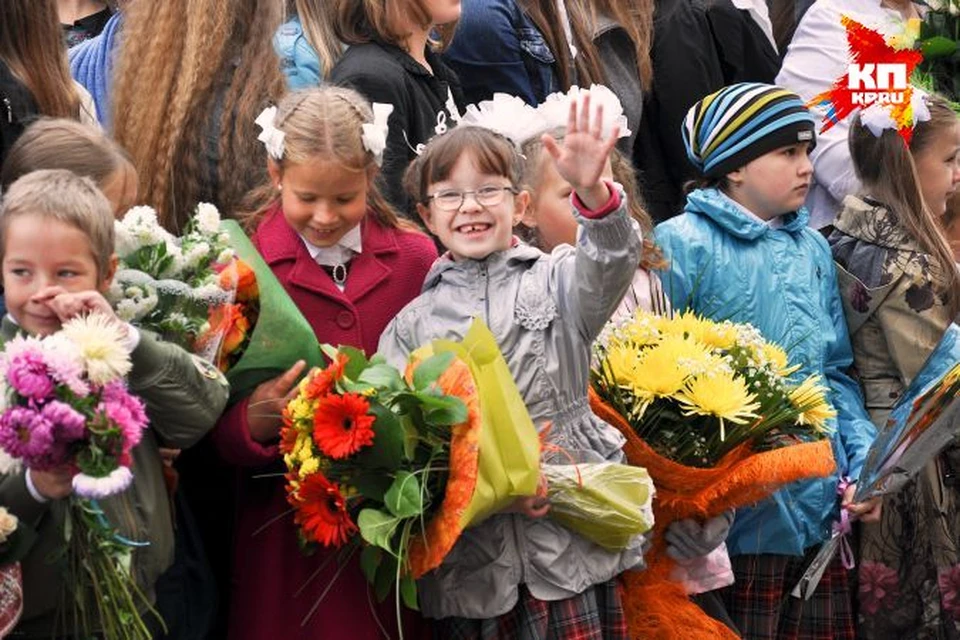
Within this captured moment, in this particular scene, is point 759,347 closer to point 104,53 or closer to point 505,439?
point 505,439

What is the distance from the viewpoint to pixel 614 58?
7.22m

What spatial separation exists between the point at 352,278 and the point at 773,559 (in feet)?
6.02

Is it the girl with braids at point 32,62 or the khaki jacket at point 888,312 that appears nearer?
the girl with braids at point 32,62

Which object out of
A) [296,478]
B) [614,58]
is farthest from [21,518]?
[614,58]

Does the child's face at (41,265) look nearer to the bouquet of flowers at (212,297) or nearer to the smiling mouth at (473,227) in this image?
the bouquet of flowers at (212,297)

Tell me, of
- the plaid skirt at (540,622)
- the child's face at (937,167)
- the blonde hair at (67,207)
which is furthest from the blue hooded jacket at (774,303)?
the blonde hair at (67,207)

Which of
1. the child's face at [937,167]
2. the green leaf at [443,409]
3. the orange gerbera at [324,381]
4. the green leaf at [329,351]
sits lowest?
the child's face at [937,167]

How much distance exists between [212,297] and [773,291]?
2.30m

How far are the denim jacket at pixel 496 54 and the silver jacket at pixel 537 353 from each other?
180cm

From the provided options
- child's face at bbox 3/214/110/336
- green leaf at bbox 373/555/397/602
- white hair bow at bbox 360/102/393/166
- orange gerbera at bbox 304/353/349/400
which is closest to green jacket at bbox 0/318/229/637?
child's face at bbox 3/214/110/336

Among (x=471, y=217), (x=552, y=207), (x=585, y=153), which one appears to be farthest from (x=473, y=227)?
(x=552, y=207)

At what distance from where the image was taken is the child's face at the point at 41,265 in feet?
13.5

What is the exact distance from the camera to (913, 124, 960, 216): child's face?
6.79 meters

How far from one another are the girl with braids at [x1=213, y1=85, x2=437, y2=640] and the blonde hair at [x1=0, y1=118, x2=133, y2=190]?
0.47 meters
